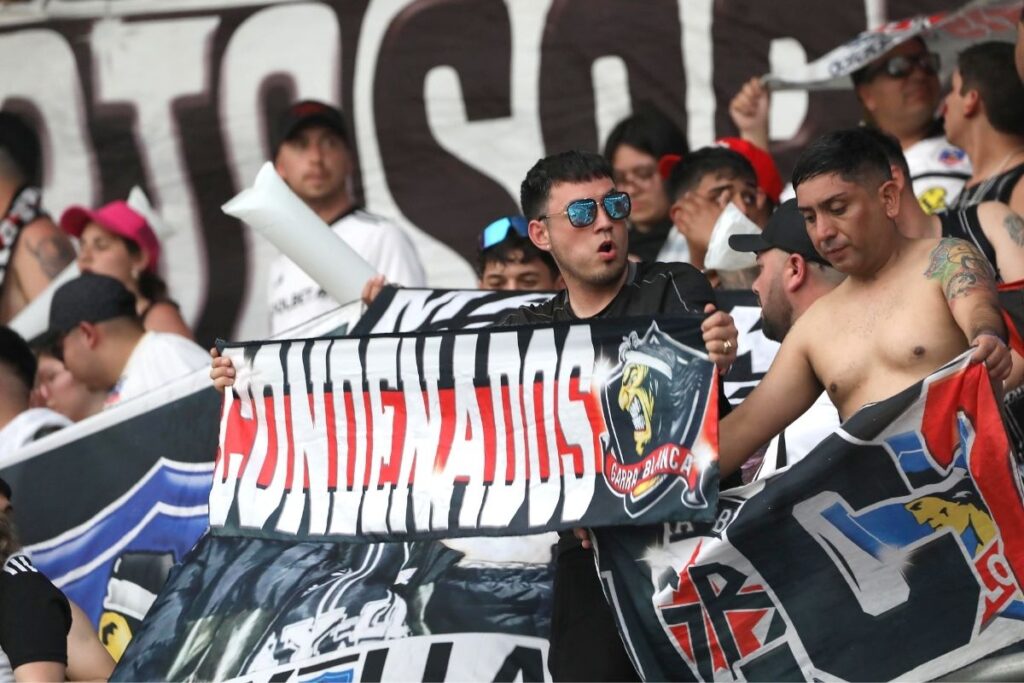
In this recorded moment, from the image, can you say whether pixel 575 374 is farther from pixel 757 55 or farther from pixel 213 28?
pixel 213 28

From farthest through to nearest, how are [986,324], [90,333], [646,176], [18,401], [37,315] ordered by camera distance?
[37,315] → [646,176] → [90,333] → [18,401] → [986,324]

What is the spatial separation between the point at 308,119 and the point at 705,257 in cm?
217

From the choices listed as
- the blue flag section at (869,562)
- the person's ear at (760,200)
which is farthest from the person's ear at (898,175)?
the person's ear at (760,200)

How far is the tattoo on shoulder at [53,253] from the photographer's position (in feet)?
28.6

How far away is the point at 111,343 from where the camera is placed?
7168mm

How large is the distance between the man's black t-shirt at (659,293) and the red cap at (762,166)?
2.20m

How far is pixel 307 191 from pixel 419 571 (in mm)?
2549

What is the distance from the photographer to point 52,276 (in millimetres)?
8727

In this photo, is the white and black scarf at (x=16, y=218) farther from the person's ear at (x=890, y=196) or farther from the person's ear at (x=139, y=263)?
the person's ear at (x=890, y=196)

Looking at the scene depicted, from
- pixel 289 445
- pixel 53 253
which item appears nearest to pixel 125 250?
pixel 53 253

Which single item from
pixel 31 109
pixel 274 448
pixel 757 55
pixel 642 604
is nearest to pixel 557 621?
pixel 642 604

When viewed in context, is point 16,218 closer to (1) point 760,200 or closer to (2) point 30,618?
(1) point 760,200

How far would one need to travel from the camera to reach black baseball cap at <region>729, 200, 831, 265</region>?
513 centimetres

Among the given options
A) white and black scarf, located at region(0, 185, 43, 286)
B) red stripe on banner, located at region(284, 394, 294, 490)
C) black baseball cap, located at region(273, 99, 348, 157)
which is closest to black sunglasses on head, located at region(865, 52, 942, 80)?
black baseball cap, located at region(273, 99, 348, 157)
